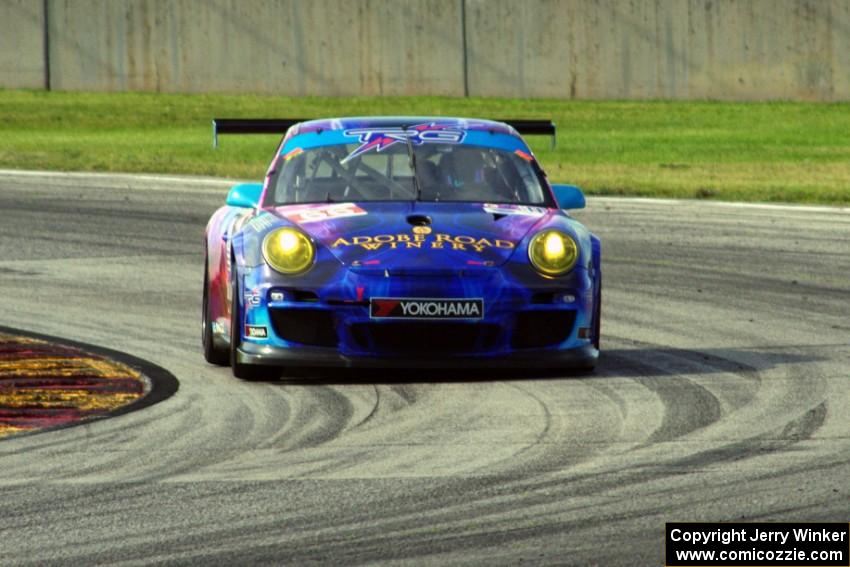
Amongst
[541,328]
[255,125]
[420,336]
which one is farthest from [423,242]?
[255,125]

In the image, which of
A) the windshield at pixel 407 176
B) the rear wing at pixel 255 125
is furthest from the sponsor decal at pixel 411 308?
the rear wing at pixel 255 125

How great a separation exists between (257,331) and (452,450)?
184cm

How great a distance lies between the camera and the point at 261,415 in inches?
320

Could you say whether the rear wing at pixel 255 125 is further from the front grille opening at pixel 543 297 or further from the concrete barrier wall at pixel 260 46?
the concrete barrier wall at pixel 260 46

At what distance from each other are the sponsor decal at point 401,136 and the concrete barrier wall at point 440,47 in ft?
79.4

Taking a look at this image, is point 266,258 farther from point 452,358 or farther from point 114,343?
point 114,343

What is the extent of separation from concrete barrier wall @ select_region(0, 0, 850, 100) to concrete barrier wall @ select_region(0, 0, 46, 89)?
3 cm

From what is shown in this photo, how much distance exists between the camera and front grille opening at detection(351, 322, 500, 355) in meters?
8.69

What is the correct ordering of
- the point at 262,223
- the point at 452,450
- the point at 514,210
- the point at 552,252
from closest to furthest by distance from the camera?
the point at 452,450
the point at 552,252
the point at 262,223
the point at 514,210

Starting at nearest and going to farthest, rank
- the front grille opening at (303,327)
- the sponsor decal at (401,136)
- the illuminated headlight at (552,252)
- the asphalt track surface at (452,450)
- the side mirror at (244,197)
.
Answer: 1. the asphalt track surface at (452,450)
2. the front grille opening at (303,327)
3. the illuminated headlight at (552,252)
4. the side mirror at (244,197)
5. the sponsor decal at (401,136)

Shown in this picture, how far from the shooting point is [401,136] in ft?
33.0

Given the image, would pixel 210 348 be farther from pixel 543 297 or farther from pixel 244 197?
pixel 543 297

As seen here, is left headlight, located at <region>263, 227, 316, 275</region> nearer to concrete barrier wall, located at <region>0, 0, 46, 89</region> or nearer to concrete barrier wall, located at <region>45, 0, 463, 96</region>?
concrete barrier wall, located at <region>45, 0, 463, 96</region>

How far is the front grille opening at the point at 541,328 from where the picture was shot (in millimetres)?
8805
